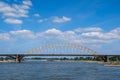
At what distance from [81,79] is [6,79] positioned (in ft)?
39.2

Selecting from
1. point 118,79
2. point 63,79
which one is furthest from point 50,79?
point 118,79

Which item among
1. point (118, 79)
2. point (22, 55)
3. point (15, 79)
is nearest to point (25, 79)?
point (15, 79)

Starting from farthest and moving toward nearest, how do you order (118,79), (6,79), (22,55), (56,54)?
(22,55) < (56,54) < (118,79) < (6,79)

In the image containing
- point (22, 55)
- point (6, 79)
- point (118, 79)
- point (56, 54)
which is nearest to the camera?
point (6, 79)

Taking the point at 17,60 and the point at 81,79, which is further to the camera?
the point at 17,60

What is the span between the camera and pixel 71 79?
44156 millimetres

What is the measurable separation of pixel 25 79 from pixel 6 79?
2.97 meters

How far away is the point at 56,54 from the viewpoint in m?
151

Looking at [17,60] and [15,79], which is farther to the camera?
[17,60]

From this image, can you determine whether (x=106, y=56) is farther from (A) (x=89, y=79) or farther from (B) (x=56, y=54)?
(A) (x=89, y=79)

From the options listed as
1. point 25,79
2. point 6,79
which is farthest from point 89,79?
point 6,79

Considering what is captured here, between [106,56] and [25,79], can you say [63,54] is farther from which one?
[25,79]

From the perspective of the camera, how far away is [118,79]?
150ft

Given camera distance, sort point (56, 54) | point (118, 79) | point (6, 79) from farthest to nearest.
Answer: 1. point (56, 54)
2. point (118, 79)
3. point (6, 79)
